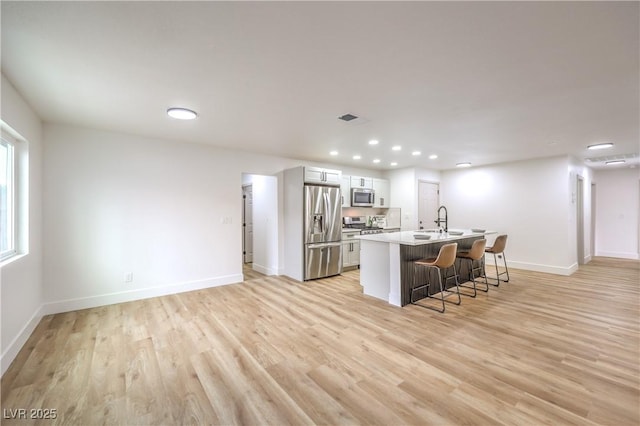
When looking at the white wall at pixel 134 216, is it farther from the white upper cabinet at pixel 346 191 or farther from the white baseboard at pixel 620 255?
the white baseboard at pixel 620 255

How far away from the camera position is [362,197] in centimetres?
676

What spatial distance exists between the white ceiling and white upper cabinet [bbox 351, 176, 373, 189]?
277cm

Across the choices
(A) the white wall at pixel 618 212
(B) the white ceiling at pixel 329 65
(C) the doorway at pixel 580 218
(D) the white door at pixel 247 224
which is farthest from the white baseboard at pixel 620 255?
(D) the white door at pixel 247 224

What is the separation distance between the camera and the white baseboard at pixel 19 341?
7.59 feet

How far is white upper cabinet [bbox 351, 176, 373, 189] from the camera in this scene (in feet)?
21.9

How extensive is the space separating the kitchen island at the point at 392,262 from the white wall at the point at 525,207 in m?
2.61

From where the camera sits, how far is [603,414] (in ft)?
5.96

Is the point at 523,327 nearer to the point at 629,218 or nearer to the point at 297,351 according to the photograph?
the point at 297,351

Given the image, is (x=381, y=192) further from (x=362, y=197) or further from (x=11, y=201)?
(x=11, y=201)

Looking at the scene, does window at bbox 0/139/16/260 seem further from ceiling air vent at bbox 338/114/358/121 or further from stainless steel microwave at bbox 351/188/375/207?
stainless steel microwave at bbox 351/188/375/207

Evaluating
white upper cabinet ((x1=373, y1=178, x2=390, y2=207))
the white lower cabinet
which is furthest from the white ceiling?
white upper cabinet ((x1=373, y1=178, x2=390, y2=207))

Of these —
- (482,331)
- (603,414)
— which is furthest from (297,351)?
(603,414)

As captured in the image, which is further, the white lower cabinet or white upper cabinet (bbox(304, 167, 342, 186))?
the white lower cabinet

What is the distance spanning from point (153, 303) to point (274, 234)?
2.43 metres
